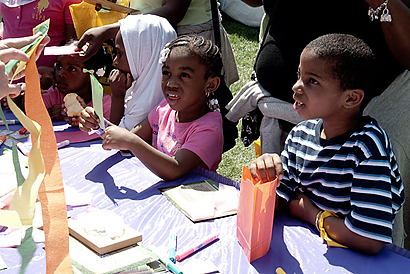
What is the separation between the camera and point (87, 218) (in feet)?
4.55

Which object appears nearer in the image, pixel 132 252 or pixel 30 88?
pixel 132 252

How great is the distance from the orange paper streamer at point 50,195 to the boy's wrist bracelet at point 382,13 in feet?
3.85

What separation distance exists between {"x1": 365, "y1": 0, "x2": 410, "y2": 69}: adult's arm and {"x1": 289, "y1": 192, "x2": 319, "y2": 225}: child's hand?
0.62 m

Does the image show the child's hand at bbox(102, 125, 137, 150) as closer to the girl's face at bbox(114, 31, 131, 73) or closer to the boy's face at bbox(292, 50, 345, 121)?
the girl's face at bbox(114, 31, 131, 73)

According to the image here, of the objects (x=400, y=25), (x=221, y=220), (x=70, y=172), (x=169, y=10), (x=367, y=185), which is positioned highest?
(x=400, y=25)

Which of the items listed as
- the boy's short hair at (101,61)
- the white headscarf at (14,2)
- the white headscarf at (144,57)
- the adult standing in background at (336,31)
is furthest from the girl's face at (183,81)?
the white headscarf at (14,2)

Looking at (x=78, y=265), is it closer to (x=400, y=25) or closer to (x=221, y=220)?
(x=221, y=220)

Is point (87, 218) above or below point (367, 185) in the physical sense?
below

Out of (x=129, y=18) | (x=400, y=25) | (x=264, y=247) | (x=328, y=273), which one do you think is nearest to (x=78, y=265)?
(x=264, y=247)

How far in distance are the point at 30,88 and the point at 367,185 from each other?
3.62 feet

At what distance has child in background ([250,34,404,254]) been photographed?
1.25m

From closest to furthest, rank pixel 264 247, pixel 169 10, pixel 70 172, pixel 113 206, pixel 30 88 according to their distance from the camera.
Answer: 1. pixel 264 247
2. pixel 30 88
3. pixel 113 206
4. pixel 70 172
5. pixel 169 10

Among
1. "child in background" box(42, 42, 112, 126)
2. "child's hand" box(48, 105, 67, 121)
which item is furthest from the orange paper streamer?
"child's hand" box(48, 105, 67, 121)

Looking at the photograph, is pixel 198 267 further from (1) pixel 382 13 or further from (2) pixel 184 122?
(1) pixel 382 13
